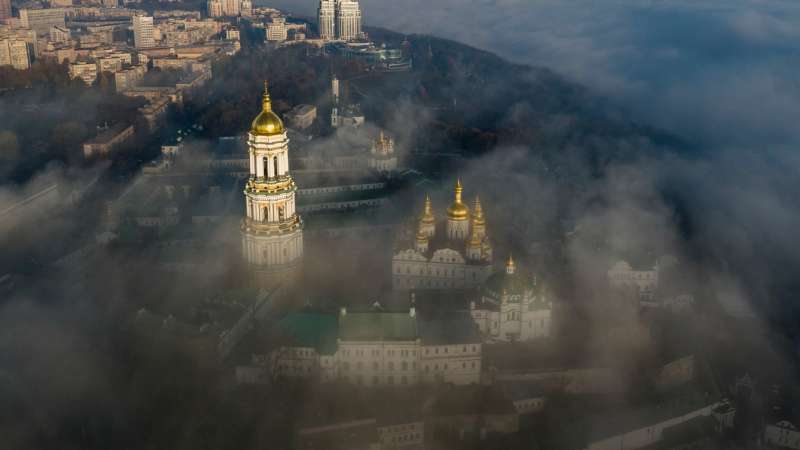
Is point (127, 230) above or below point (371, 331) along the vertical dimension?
below

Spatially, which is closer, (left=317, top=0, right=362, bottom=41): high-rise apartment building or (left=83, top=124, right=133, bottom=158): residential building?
(left=83, top=124, right=133, bottom=158): residential building

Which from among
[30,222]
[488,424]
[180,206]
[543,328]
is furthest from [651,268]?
[30,222]

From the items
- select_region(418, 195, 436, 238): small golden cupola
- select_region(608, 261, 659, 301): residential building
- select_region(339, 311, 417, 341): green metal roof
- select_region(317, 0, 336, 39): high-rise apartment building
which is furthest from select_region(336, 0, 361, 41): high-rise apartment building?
select_region(339, 311, 417, 341): green metal roof

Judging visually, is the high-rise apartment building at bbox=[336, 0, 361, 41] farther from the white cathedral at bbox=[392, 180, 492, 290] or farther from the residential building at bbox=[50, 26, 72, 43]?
the white cathedral at bbox=[392, 180, 492, 290]

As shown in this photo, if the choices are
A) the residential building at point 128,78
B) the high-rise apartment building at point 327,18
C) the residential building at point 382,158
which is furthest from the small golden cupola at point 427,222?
the high-rise apartment building at point 327,18

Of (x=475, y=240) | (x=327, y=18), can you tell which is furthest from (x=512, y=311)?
(x=327, y=18)

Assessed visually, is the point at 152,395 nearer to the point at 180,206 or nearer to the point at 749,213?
the point at 180,206
